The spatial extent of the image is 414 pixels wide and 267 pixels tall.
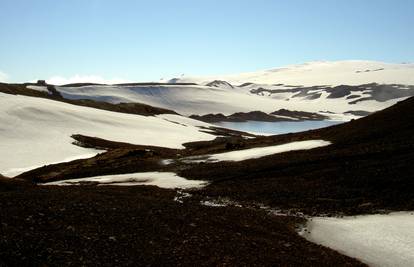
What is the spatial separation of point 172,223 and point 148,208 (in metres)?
2.65

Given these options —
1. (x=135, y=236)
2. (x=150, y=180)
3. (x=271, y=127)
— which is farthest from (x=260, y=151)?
(x=271, y=127)

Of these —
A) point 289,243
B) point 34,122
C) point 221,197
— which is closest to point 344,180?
→ point 221,197

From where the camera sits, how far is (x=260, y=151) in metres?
49.6

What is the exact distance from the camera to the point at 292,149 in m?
47.7

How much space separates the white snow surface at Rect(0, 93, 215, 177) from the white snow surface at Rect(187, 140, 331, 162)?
21.4 m

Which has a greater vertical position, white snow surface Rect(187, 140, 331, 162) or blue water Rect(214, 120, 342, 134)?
white snow surface Rect(187, 140, 331, 162)

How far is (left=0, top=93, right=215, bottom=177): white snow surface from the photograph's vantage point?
62.7 m

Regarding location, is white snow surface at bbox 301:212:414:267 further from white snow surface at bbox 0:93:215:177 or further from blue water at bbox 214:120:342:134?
blue water at bbox 214:120:342:134

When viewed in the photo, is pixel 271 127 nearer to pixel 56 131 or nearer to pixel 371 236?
pixel 56 131

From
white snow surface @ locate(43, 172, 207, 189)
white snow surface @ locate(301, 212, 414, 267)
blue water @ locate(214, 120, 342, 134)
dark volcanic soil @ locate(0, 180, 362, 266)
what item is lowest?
blue water @ locate(214, 120, 342, 134)

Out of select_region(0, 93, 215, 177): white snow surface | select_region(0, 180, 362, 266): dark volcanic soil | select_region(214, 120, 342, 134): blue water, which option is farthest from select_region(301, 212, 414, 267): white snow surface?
select_region(214, 120, 342, 134): blue water

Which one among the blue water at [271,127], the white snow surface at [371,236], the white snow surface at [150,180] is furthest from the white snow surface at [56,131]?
the blue water at [271,127]

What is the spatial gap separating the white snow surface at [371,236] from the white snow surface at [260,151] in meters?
21.4

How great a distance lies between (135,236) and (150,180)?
2292cm
